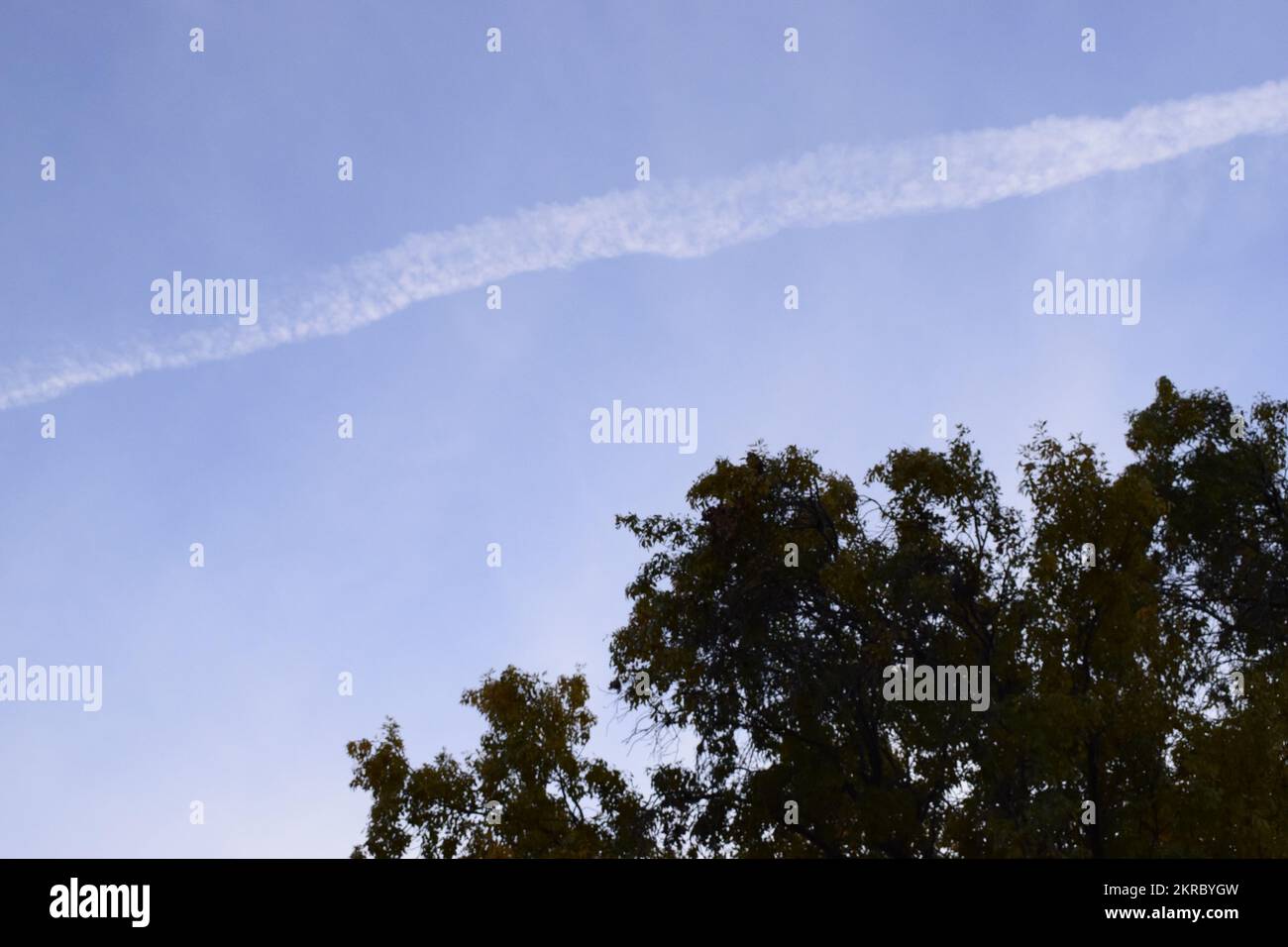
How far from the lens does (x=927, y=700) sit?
16906 mm

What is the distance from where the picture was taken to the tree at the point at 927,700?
1565 centimetres

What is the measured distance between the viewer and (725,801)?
726 inches

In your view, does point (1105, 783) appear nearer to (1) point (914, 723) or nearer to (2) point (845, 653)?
(1) point (914, 723)

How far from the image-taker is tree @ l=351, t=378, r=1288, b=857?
15.6 metres

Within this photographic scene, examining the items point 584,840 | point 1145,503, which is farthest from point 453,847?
point 1145,503

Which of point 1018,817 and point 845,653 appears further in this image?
point 845,653

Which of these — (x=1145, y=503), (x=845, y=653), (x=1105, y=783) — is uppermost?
(x=1145, y=503)

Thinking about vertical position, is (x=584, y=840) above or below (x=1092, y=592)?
below
